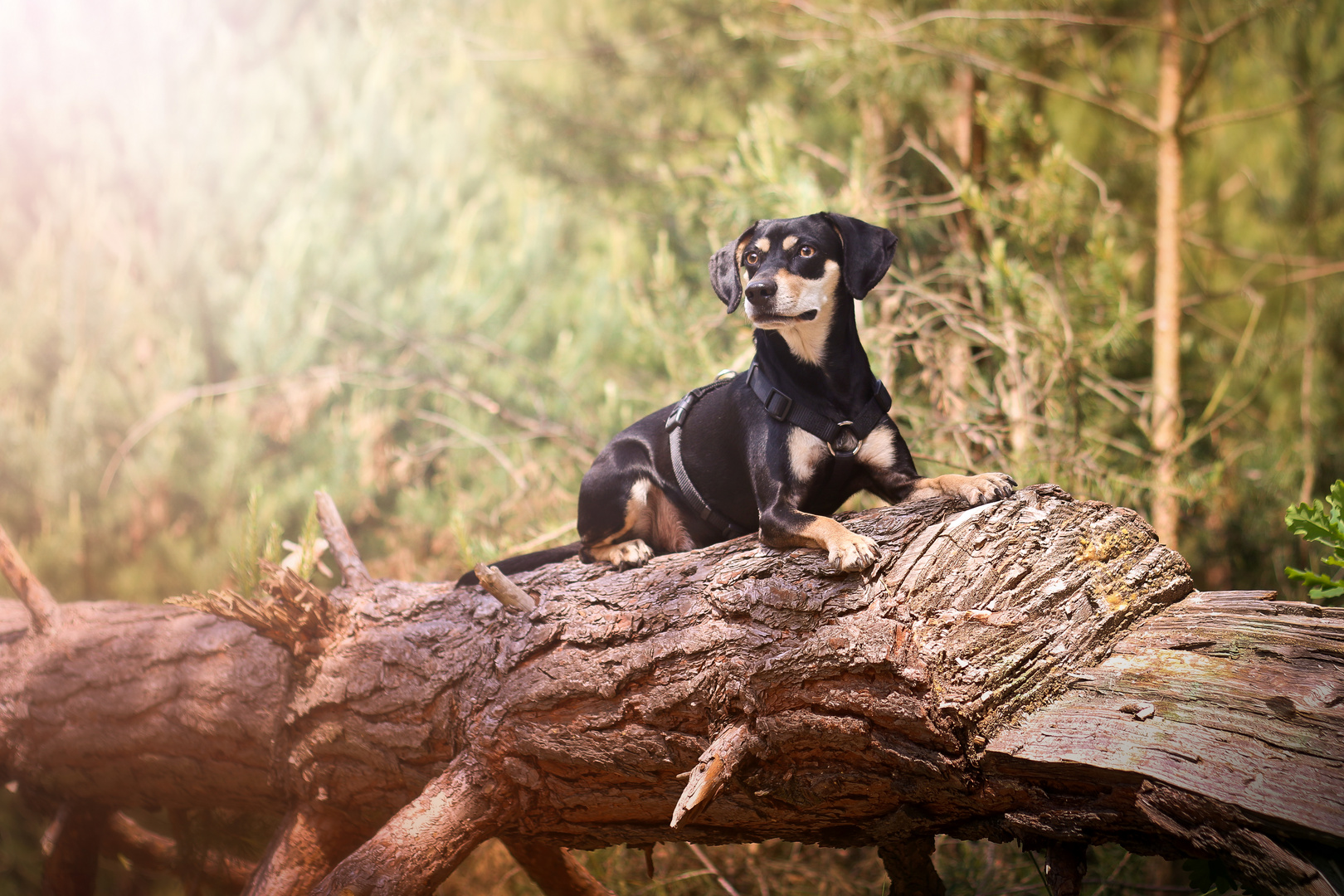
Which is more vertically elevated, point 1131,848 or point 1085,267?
point 1085,267

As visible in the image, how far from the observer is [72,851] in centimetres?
319

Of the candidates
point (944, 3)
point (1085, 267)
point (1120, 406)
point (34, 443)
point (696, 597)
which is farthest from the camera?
point (34, 443)

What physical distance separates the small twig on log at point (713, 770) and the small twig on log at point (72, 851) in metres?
2.64

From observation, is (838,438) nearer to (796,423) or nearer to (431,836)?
(796,423)

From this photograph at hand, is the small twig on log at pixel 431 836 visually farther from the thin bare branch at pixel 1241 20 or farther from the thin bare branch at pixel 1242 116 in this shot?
the thin bare branch at pixel 1241 20

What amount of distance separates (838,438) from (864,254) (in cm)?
47

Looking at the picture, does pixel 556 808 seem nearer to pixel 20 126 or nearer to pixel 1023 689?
pixel 1023 689

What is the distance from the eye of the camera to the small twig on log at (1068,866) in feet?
A: 5.54

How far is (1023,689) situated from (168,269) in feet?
21.3

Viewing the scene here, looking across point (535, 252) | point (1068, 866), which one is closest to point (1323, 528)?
point (1068, 866)

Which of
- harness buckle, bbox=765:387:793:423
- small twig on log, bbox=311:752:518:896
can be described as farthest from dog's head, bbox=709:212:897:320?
small twig on log, bbox=311:752:518:896

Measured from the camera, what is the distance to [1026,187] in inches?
155

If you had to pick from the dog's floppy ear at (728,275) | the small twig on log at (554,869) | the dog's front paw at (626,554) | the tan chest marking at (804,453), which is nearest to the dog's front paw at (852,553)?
the tan chest marking at (804,453)

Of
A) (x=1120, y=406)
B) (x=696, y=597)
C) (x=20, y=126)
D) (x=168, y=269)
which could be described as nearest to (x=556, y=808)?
(x=696, y=597)
